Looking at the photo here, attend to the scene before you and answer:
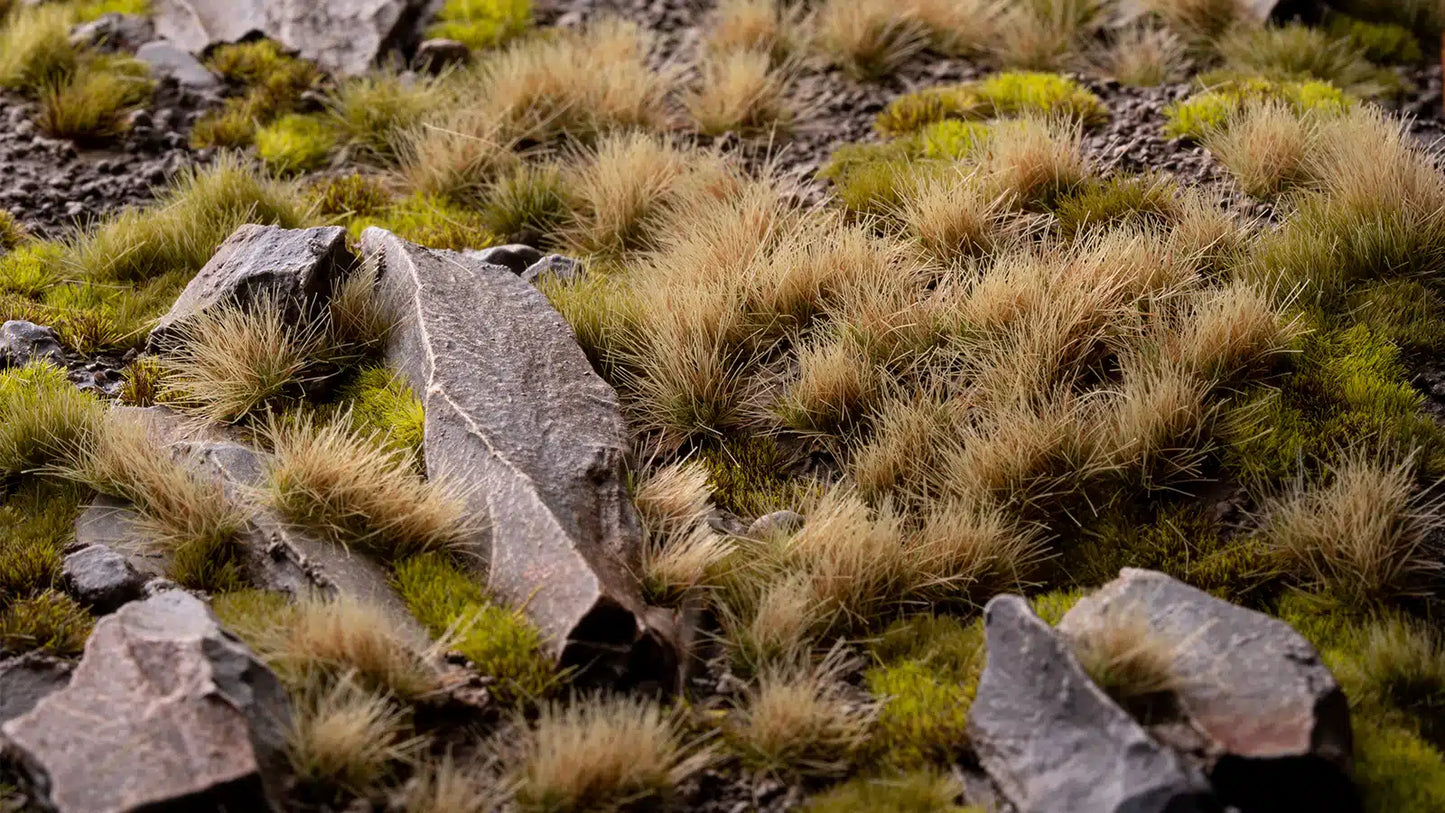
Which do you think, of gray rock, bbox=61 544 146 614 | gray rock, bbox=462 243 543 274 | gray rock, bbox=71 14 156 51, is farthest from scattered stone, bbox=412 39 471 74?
gray rock, bbox=61 544 146 614

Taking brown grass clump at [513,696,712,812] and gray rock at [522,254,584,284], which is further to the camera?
gray rock at [522,254,584,284]

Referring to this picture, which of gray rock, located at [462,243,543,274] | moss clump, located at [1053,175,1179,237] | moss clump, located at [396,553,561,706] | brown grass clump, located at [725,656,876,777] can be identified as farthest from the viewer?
gray rock, located at [462,243,543,274]

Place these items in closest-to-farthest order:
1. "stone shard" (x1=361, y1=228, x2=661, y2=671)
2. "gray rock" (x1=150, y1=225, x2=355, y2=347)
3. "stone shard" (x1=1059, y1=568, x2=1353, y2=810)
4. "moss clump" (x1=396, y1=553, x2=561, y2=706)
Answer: "stone shard" (x1=1059, y1=568, x2=1353, y2=810)
"moss clump" (x1=396, y1=553, x2=561, y2=706)
"stone shard" (x1=361, y1=228, x2=661, y2=671)
"gray rock" (x1=150, y1=225, x2=355, y2=347)

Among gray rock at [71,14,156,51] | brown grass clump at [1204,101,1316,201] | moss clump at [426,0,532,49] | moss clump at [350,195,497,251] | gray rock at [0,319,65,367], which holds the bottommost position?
gray rock at [0,319,65,367]

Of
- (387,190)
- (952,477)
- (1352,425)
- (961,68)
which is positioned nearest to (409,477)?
(952,477)

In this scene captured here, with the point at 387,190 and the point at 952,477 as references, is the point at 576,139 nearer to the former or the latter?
the point at 387,190

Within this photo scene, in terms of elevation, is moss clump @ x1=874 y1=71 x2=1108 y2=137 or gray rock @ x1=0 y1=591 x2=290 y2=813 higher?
moss clump @ x1=874 y1=71 x2=1108 y2=137

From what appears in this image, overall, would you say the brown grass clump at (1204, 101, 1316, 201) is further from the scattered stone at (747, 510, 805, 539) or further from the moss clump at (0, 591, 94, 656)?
the moss clump at (0, 591, 94, 656)
